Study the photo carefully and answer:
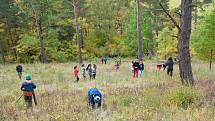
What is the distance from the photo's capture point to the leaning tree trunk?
13.8 m

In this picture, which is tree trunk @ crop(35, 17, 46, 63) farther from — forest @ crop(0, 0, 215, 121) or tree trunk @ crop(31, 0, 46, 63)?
forest @ crop(0, 0, 215, 121)

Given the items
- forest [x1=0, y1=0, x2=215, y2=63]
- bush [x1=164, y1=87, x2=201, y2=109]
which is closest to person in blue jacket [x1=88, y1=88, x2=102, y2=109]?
bush [x1=164, y1=87, x2=201, y2=109]

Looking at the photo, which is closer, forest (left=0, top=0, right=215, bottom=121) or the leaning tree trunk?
forest (left=0, top=0, right=215, bottom=121)

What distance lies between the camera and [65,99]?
1341cm

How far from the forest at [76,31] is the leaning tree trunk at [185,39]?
22.0 m

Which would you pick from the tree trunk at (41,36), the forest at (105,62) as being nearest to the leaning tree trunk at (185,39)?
the forest at (105,62)

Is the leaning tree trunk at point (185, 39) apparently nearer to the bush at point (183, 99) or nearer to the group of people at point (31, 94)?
the bush at point (183, 99)

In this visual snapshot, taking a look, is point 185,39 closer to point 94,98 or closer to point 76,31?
point 94,98

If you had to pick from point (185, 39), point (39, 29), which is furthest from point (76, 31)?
point (185, 39)

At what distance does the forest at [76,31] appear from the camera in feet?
144

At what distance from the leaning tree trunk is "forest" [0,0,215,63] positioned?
21984 millimetres

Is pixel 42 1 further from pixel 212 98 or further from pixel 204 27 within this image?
pixel 212 98

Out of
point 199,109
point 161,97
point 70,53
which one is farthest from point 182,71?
point 70,53

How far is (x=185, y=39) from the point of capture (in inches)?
551
